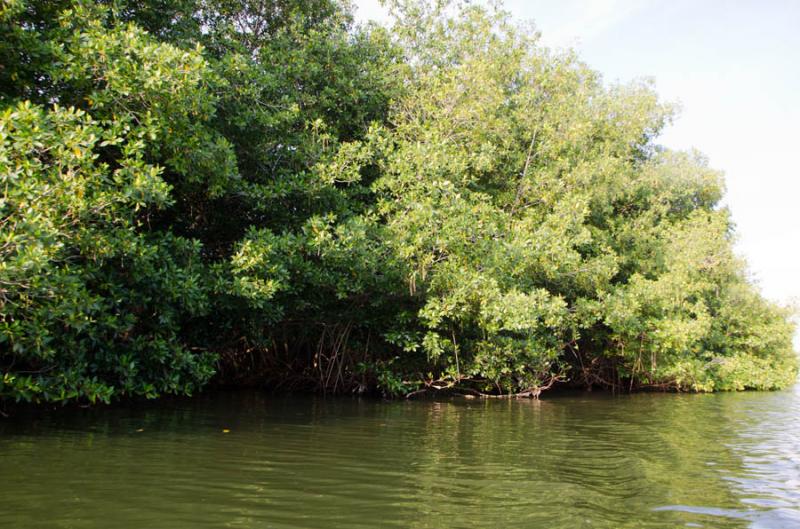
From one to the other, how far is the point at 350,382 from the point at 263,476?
9.08 m

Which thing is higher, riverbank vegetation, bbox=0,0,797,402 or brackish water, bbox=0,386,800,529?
riverbank vegetation, bbox=0,0,797,402

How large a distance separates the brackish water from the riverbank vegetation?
5.15 ft

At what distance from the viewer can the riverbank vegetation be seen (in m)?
7.68

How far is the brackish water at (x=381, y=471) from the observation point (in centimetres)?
392

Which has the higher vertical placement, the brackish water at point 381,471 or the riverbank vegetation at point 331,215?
the riverbank vegetation at point 331,215

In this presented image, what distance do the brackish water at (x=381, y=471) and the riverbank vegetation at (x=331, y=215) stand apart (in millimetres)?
1570

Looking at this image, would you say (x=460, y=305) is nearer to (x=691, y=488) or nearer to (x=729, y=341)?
(x=691, y=488)

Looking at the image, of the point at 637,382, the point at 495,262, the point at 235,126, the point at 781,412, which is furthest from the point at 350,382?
the point at 637,382

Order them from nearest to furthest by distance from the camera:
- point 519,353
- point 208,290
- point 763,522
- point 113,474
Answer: point 763,522
point 113,474
point 208,290
point 519,353

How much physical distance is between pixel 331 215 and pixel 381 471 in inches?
251

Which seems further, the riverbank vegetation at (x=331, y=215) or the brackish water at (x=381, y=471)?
the riverbank vegetation at (x=331, y=215)

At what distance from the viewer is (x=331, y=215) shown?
1092 centimetres

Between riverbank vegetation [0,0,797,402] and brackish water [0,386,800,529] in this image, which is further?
riverbank vegetation [0,0,797,402]

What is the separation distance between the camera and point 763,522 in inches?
161
